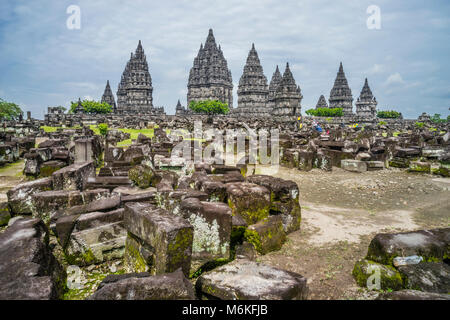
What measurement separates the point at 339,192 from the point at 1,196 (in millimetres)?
8025

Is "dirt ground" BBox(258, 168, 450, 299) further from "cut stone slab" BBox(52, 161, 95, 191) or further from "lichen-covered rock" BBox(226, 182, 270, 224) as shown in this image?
"cut stone slab" BBox(52, 161, 95, 191)

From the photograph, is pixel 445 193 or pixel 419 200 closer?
pixel 419 200

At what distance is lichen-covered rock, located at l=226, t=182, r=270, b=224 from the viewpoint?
4.18m

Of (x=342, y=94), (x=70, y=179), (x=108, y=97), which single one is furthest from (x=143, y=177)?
(x=108, y=97)

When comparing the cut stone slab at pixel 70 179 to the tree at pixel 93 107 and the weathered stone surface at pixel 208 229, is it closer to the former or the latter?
the weathered stone surface at pixel 208 229

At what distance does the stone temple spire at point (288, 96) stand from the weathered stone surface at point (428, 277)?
3900cm

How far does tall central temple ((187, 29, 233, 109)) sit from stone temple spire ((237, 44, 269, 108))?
23.7ft

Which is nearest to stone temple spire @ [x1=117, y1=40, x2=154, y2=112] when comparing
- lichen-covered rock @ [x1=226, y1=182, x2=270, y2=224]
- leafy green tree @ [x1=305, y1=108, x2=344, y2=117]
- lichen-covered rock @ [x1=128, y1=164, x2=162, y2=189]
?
leafy green tree @ [x1=305, y1=108, x2=344, y2=117]

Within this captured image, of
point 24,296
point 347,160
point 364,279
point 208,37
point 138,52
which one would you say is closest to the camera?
point 24,296

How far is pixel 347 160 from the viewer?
10203 mm

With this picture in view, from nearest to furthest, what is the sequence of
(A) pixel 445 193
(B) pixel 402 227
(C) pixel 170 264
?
(C) pixel 170 264
(B) pixel 402 227
(A) pixel 445 193
